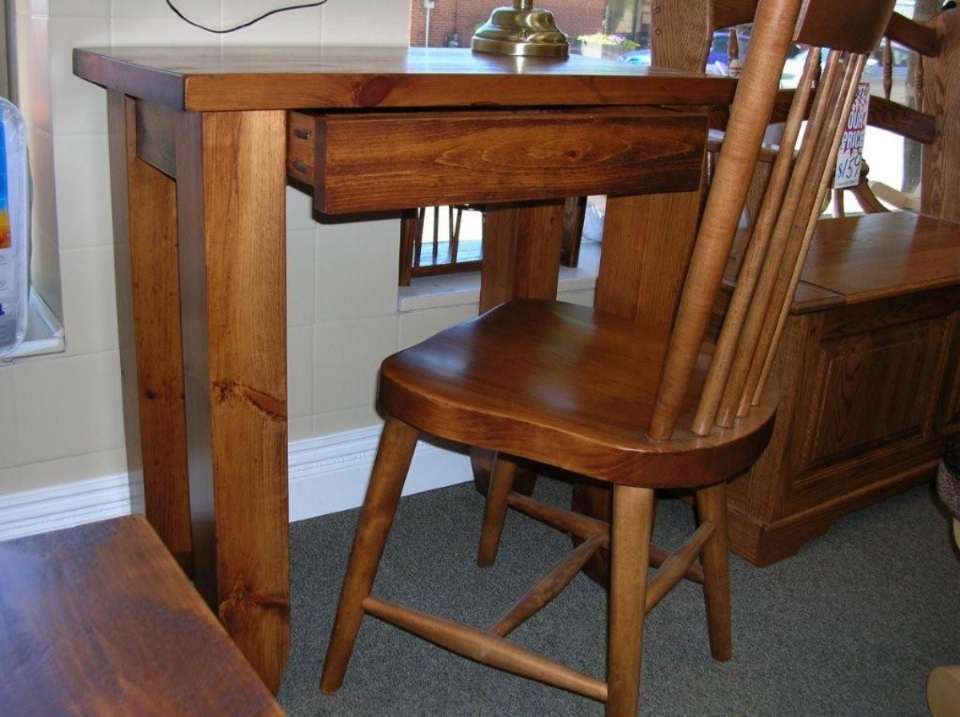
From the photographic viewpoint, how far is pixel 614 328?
53.8 inches

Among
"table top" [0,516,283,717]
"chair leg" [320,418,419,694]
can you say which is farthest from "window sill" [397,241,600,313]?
"table top" [0,516,283,717]

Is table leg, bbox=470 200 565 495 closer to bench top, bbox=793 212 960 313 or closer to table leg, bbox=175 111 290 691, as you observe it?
bench top, bbox=793 212 960 313

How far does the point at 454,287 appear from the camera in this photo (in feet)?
6.04

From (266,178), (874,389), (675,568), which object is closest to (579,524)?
(675,568)

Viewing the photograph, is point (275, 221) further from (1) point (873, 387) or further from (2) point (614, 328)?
(1) point (873, 387)

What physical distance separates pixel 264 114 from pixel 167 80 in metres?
0.09

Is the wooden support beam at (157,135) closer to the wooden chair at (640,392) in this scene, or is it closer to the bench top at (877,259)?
the wooden chair at (640,392)

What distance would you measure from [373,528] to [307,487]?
54 centimetres

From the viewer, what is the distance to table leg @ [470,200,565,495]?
166 cm

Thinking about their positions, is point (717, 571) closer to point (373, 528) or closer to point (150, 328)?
point (373, 528)

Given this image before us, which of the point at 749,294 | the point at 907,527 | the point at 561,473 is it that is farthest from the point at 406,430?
the point at 907,527

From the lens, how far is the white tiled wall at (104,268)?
53.0 inches

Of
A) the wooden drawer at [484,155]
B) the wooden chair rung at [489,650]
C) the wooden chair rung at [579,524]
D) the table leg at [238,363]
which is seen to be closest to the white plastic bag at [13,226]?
the table leg at [238,363]

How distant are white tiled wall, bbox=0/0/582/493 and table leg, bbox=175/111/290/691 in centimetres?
40
